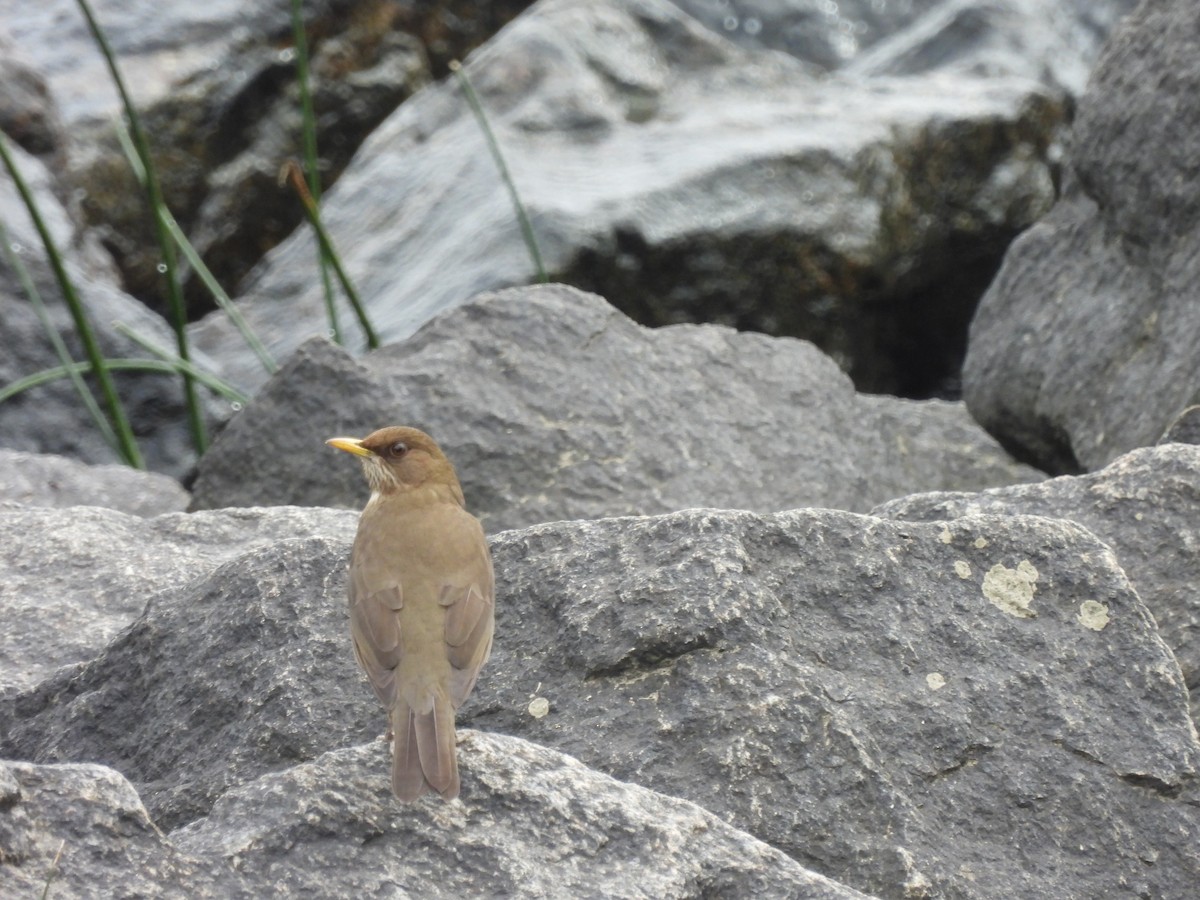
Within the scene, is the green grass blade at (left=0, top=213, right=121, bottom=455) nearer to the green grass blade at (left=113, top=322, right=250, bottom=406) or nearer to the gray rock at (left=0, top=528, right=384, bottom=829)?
the green grass blade at (left=113, top=322, right=250, bottom=406)

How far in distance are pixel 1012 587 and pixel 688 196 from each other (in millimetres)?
4228

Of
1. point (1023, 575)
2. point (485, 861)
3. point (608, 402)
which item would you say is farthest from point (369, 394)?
point (485, 861)

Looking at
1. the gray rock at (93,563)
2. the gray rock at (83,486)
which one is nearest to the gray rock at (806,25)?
the gray rock at (83,486)

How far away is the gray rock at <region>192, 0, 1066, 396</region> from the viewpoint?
760 centimetres

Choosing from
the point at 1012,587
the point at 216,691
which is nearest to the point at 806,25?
the point at 1012,587

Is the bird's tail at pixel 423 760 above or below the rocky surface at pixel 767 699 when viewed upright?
above

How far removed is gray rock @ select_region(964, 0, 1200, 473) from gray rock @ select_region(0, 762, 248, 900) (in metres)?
3.45

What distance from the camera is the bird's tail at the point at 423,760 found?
9.67 ft

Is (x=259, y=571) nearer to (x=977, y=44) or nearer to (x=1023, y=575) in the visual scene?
(x=1023, y=575)

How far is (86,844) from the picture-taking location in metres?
2.72

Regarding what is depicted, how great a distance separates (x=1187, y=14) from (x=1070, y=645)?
2.95 m

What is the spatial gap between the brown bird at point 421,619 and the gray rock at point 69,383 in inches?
132

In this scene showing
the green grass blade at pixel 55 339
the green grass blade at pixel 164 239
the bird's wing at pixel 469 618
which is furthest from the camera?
the green grass blade at pixel 55 339

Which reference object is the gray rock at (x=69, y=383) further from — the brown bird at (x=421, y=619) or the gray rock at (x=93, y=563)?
the brown bird at (x=421, y=619)
